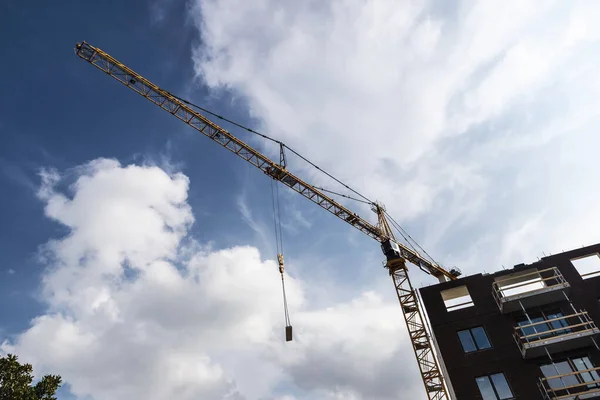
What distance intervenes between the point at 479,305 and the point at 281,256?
74.6 ft

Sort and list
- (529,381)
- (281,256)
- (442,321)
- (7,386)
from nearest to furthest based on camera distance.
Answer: (529,381) < (442,321) < (7,386) < (281,256)

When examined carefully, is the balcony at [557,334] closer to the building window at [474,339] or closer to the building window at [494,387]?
the building window at [474,339]

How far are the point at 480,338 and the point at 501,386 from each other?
3.14 metres

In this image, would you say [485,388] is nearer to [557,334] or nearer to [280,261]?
[557,334]

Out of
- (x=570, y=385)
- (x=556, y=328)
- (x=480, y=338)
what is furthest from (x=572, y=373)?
(x=480, y=338)

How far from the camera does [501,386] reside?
74.1 ft

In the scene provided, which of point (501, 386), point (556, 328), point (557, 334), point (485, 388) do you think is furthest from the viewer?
point (556, 328)

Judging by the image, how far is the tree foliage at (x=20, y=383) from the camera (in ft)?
105

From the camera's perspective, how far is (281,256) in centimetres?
4275

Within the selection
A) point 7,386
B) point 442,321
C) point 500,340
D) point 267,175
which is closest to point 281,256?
point 267,175

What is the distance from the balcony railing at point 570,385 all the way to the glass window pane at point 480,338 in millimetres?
3483

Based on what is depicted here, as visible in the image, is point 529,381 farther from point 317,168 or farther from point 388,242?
point 317,168

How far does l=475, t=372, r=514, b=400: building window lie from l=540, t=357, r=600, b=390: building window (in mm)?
2429

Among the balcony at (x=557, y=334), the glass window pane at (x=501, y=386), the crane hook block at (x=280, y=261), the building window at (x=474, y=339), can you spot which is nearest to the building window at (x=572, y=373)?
the balcony at (x=557, y=334)
